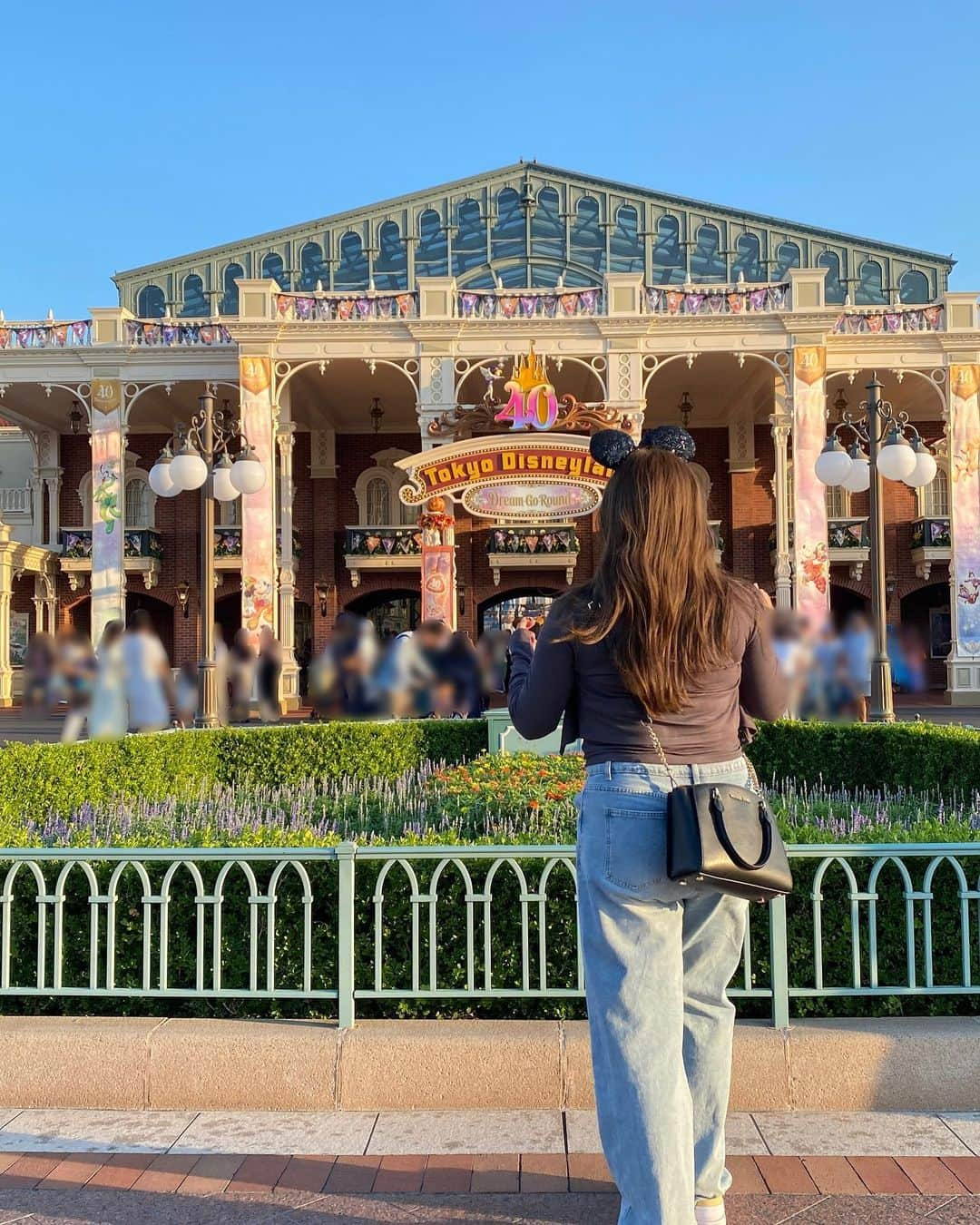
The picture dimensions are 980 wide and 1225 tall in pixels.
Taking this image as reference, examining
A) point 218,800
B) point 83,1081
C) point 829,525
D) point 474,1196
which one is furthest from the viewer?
point 829,525

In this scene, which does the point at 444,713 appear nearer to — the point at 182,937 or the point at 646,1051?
the point at 182,937

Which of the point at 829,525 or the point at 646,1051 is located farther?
the point at 829,525

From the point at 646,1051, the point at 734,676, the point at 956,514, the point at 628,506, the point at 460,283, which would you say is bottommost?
the point at 646,1051

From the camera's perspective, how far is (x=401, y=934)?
13.8 ft

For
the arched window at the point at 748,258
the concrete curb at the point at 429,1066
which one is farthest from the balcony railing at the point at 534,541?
the concrete curb at the point at 429,1066

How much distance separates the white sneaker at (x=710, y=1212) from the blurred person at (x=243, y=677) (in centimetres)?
1667

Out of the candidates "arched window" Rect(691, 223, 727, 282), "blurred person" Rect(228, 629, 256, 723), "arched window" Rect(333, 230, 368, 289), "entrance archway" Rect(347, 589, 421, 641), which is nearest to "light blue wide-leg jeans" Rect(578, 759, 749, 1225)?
"blurred person" Rect(228, 629, 256, 723)

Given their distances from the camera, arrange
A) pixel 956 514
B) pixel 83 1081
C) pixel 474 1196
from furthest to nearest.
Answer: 1. pixel 956 514
2. pixel 83 1081
3. pixel 474 1196

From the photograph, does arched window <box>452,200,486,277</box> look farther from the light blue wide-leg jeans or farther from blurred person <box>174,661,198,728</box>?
the light blue wide-leg jeans

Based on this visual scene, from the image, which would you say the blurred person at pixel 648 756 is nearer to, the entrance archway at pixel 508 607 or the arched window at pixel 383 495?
the entrance archway at pixel 508 607

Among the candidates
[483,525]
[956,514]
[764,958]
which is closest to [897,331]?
[956,514]

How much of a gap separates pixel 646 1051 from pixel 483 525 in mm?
23196

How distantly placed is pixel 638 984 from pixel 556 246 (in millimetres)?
27411

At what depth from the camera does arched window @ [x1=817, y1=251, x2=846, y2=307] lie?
1086 inches
